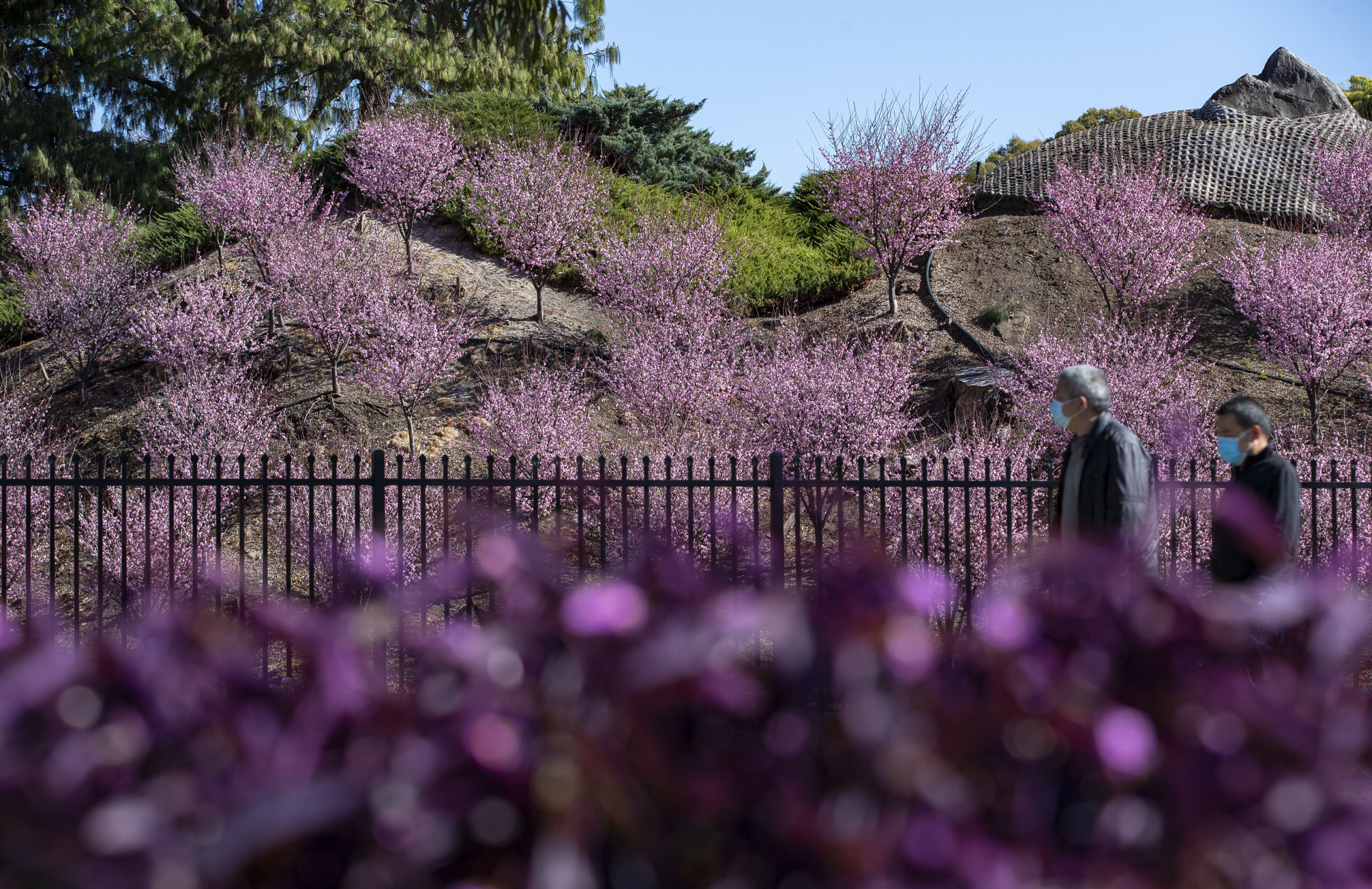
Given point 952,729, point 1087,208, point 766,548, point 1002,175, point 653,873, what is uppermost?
point 1002,175

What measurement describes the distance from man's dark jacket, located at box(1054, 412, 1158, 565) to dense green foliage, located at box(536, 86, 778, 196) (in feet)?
63.9

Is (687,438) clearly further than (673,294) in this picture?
No

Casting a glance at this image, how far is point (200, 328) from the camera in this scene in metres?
14.3

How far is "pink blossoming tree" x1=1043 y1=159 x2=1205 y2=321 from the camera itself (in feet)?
51.0

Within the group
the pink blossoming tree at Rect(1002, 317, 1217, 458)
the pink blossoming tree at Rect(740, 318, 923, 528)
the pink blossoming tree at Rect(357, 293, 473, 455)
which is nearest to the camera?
the pink blossoming tree at Rect(740, 318, 923, 528)

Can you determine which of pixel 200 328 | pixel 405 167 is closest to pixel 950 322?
pixel 405 167

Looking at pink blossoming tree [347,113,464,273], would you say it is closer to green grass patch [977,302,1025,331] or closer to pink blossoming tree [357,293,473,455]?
pink blossoming tree [357,293,473,455]

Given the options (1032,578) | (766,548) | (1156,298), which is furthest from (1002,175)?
(1032,578)

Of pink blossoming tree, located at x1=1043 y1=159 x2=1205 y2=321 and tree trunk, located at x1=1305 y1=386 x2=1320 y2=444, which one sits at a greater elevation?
pink blossoming tree, located at x1=1043 y1=159 x2=1205 y2=321

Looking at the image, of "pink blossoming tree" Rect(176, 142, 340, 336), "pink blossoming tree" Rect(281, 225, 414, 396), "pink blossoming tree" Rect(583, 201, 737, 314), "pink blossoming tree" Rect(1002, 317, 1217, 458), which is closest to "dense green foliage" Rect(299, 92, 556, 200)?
"pink blossoming tree" Rect(176, 142, 340, 336)

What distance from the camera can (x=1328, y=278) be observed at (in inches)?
515

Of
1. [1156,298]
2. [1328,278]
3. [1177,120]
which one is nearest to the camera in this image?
[1328,278]

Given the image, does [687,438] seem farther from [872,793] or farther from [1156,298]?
[1156,298]

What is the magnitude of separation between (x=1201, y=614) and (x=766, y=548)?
6115mm
